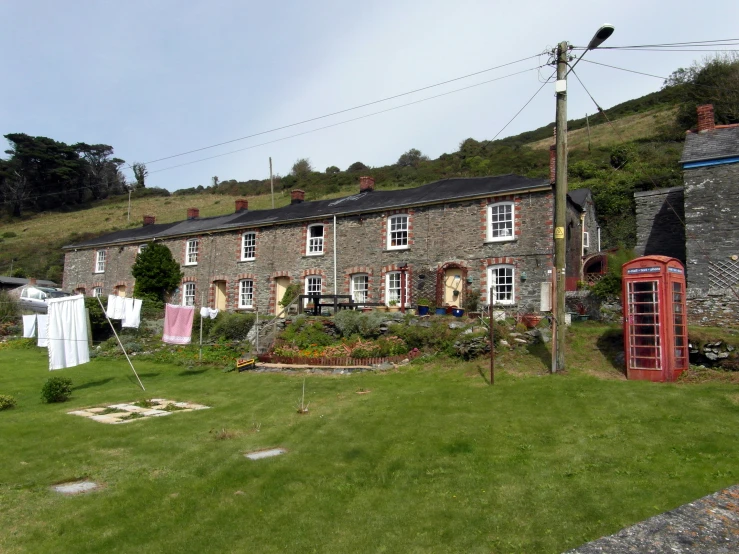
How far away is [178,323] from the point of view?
18.5 meters

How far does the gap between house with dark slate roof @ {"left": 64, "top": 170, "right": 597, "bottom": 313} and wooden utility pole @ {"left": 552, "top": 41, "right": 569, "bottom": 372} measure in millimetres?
3377

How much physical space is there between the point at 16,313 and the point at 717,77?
5157 cm

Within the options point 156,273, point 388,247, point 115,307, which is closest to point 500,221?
point 388,247

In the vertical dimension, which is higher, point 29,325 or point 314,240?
point 314,240

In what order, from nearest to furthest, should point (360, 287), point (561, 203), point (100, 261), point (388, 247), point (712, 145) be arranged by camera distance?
point (561, 203), point (712, 145), point (388, 247), point (360, 287), point (100, 261)

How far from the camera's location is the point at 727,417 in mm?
9523

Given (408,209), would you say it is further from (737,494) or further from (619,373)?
(737,494)

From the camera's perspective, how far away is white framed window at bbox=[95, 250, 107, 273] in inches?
1481

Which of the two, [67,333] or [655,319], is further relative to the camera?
[67,333]

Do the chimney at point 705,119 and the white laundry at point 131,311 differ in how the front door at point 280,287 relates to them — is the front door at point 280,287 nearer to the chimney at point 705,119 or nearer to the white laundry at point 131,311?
the white laundry at point 131,311

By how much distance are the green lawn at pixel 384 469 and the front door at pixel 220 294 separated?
1810 centimetres

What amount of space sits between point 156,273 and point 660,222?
27500mm

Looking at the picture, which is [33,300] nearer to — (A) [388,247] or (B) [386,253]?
(B) [386,253]

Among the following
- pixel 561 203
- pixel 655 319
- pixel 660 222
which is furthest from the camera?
pixel 660 222
